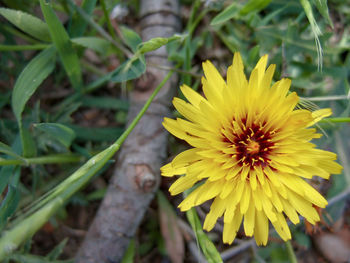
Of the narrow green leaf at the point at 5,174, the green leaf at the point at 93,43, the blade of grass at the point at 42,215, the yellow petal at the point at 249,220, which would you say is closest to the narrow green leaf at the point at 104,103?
the green leaf at the point at 93,43

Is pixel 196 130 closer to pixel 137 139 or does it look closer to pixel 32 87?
pixel 137 139

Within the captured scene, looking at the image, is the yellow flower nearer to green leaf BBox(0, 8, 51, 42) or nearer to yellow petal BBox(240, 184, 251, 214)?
yellow petal BBox(240, 184, 251, 214)

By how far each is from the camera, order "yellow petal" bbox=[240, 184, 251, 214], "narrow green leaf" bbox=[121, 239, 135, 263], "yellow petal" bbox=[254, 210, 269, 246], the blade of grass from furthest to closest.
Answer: "narrow green leaf" bbox=[121, 239, 135, 263]
"yellow petal" bbox=[254, 210, 269, 246]
"yellow petal" bbox=[240, 184, 251, 214]
the blade of grass

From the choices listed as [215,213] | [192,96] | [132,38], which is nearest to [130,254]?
[215,213]

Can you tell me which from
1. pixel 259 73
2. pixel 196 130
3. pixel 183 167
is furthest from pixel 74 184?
pixel 259 73

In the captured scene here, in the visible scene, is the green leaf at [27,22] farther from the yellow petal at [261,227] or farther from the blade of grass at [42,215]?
the yellow petal at [261,227]

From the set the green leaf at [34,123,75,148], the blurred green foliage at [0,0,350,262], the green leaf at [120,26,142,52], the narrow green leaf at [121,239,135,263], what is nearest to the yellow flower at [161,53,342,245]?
the blurred green foliage at [0,0,350,262]

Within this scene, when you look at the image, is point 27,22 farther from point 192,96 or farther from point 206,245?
point 206,245
